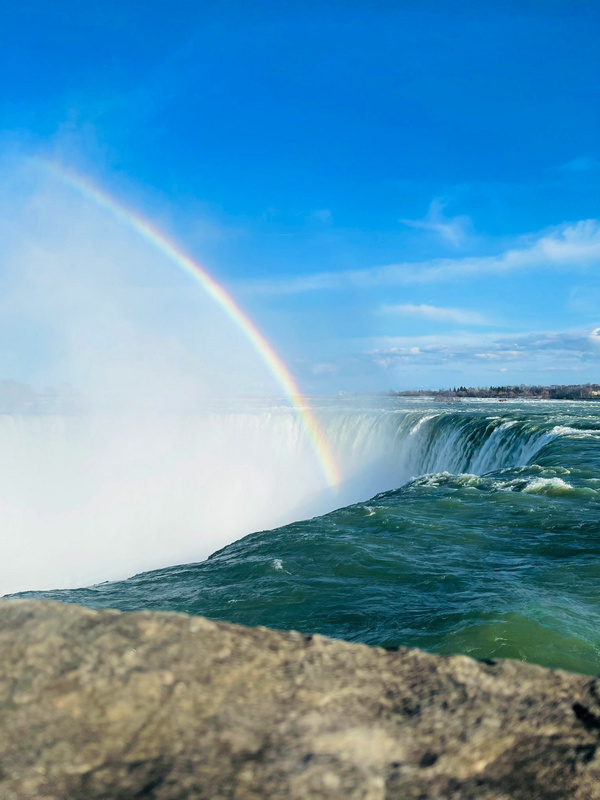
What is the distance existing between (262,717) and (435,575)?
7.23 meters

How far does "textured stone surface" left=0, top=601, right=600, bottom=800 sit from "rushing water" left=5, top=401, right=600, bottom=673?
416 centimetres

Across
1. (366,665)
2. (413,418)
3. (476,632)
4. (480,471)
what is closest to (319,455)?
(413,418)

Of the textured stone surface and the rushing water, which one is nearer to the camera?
the textured stone surface

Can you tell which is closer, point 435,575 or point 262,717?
point 262,717

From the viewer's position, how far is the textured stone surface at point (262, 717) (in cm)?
115

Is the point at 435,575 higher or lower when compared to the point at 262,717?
lower

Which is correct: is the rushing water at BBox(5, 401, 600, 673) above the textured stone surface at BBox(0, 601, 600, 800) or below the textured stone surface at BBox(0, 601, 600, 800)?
below

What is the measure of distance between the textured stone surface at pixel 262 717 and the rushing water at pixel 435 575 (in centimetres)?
416

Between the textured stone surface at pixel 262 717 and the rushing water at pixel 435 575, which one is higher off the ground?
the textured stone surface at pixel 262 717

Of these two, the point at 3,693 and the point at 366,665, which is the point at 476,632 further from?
the point at 3,693

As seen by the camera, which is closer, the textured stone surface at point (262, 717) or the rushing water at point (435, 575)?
the textured stone surface at point (262, 717)

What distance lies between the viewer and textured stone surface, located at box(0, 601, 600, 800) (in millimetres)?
1153

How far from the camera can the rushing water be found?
5.81 m

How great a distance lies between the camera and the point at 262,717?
1.35 m
